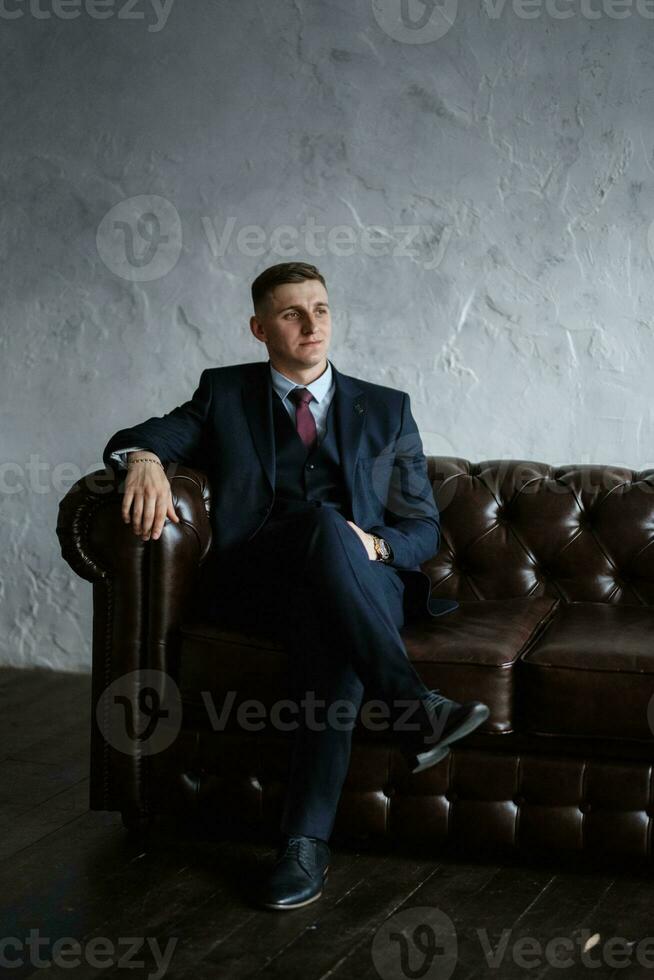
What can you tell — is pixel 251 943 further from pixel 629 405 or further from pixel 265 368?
pixel 629 405

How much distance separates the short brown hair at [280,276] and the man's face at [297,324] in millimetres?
13

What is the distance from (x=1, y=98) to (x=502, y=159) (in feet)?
6.19

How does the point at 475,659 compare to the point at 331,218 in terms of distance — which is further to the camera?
the point at 331,218

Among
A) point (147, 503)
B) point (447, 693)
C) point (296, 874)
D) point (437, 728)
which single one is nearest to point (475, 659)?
point (447, 693)

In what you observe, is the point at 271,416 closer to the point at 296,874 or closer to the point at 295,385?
the point at 295,385

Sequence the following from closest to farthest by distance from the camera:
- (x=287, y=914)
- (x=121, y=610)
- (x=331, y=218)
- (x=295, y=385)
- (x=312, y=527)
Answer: (x=287, y=914)
(x=312, y=527)
(x=121, y=610)
(x=295, y=385)
(x=331, y=218)

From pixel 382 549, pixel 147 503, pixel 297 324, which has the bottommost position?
pixel 382 549

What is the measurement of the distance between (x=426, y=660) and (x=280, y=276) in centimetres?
113

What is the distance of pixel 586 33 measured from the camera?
3230mm

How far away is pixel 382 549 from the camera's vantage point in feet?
8.33

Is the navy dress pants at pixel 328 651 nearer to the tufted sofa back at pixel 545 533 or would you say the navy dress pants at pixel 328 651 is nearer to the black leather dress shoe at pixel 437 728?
the black leather dress shoe at pixel 437 728

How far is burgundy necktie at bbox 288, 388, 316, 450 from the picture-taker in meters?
2.72

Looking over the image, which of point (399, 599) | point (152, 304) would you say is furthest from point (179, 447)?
point (152, 304)

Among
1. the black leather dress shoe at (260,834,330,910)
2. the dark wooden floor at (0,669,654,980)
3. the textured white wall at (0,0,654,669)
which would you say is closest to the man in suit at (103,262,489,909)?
the black leather dress shoe at (260,834,330,910)
